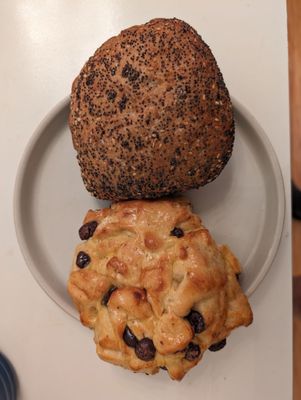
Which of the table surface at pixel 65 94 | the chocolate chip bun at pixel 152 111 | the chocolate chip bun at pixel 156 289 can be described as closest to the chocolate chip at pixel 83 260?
the chocolate chip bun at pixel 156 289

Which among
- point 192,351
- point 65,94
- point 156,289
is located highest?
point 65,94

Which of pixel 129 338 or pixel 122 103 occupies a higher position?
pixel 122 103

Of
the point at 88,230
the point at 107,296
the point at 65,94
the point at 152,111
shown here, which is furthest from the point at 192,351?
the point at 65,94

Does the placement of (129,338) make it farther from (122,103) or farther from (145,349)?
(122,103)

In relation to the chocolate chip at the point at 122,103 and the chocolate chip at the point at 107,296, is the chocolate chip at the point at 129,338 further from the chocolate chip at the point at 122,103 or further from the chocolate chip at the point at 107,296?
the chocolate chip at the point at 122,103

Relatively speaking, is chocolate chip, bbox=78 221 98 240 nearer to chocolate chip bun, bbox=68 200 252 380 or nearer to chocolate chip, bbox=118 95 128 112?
chocolate chip bun, bbox=68 200 252 380

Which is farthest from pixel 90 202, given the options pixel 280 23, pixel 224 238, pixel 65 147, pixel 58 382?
pixel 280 23

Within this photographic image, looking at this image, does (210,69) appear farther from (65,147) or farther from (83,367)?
(83,367)
